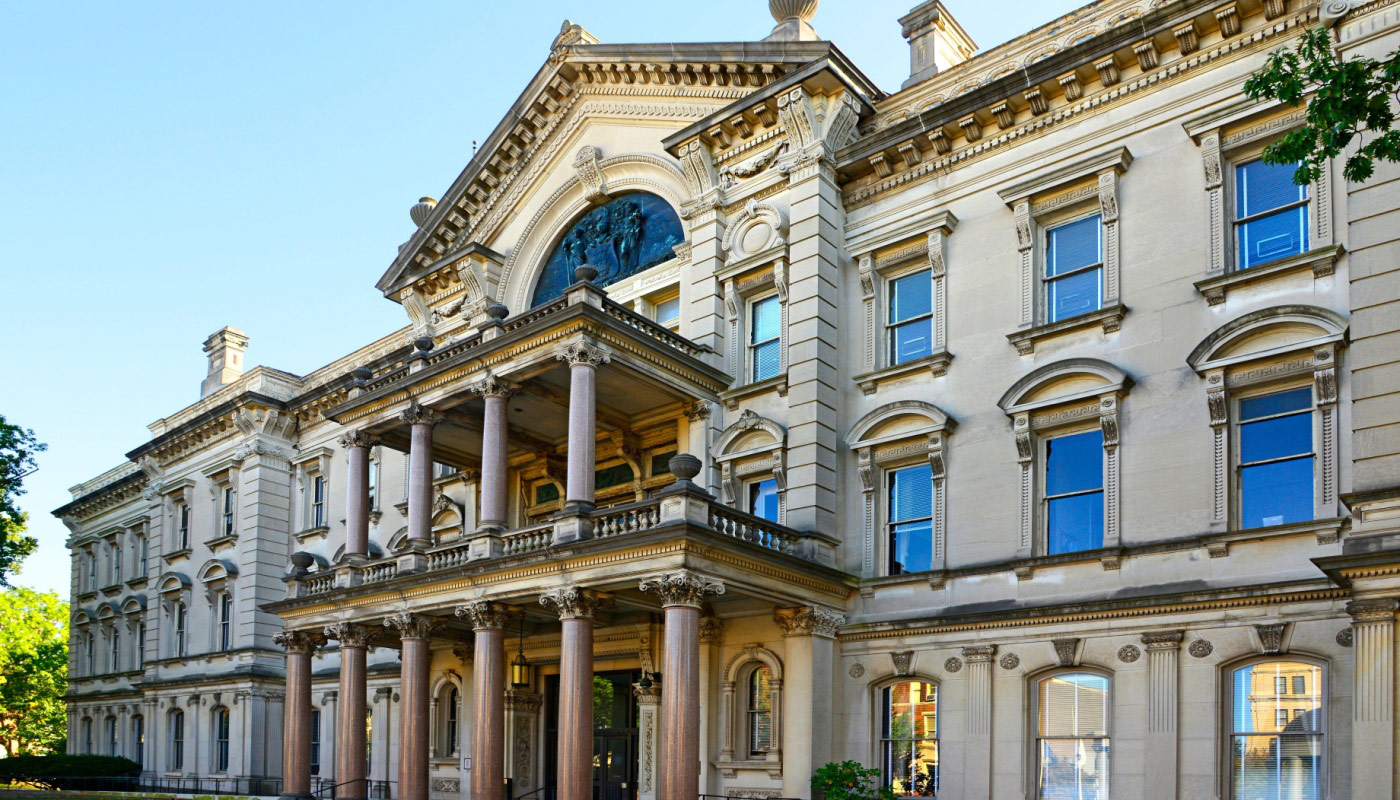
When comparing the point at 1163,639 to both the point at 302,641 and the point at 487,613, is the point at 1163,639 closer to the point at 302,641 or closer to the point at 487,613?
the point at 487,613

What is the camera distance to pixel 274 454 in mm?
38219

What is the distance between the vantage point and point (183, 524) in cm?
4222

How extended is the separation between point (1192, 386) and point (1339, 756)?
18.3ft

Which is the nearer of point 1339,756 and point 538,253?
point 1339,756

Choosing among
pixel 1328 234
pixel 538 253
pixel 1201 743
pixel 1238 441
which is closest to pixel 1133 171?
pixel 1328 234

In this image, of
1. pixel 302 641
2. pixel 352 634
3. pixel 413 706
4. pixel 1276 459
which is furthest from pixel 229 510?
pixel 1276 459

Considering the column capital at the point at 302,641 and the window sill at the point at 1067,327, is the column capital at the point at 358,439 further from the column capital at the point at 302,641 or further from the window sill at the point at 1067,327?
the window sill at the point at 1067,327

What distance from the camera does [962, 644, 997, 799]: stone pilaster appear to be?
2022cm

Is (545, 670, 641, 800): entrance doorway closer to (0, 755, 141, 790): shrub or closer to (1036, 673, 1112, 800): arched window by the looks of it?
(1036, 673, 1112, 800): arched window

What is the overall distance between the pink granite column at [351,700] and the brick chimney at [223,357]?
783 inches

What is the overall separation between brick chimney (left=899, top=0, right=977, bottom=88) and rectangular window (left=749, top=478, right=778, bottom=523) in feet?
27.8

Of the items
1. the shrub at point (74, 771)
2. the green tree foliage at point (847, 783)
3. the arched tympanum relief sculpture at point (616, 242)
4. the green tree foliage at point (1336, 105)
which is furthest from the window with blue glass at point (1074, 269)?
the shrub at point (74, 771)

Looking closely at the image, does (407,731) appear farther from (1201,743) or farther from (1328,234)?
(1328,234)

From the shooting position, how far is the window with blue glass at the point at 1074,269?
20.9 meters
